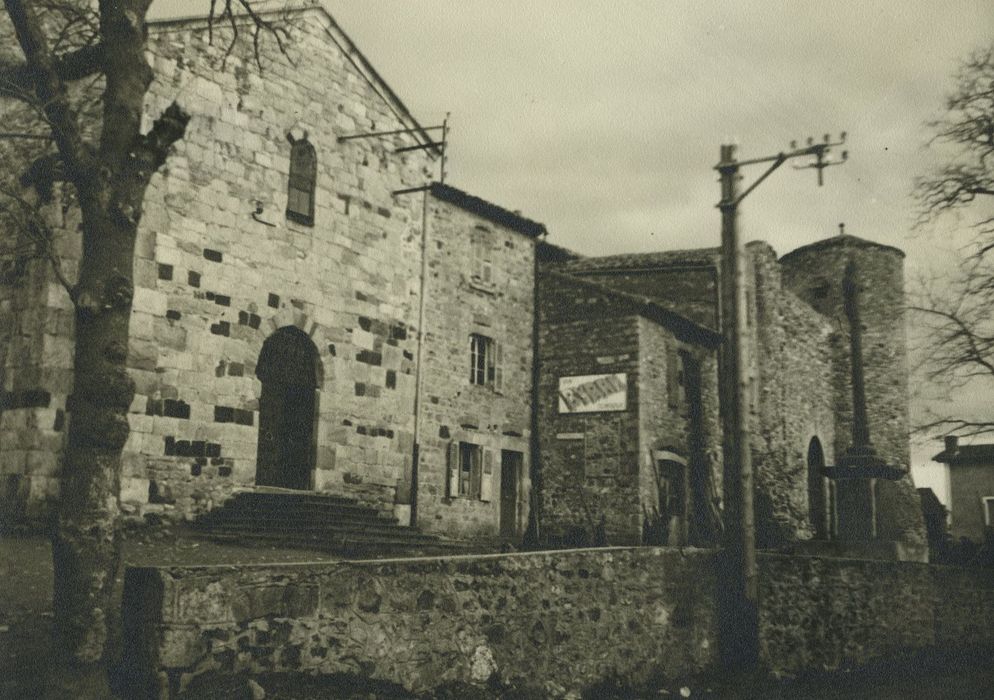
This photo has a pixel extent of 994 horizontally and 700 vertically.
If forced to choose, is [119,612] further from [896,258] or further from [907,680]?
[896,258]

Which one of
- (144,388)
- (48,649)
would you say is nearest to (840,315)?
(144,388)

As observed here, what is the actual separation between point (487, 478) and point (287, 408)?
5737mm

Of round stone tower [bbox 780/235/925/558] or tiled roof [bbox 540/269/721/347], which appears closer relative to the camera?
tiled roof [bbox 540/269/721/347]

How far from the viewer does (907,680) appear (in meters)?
14.0

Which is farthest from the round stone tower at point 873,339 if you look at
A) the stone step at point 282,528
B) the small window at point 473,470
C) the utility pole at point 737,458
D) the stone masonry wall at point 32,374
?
the stone masonry wall at point 32,374

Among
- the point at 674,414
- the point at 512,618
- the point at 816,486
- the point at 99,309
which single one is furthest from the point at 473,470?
the point at 816,486

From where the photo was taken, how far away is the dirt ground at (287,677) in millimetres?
7273

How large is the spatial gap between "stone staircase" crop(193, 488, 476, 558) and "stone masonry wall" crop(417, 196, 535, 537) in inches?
114

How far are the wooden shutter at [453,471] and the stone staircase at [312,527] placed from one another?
10.2ft

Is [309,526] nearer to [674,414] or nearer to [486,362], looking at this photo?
[486,362]

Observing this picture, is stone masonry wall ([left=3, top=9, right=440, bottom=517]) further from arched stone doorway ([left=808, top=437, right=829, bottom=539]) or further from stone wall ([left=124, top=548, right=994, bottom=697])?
arched stone doorway ([left=808, top=437, right=829, bottom=539])

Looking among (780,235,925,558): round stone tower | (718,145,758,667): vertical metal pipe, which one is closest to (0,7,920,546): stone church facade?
(780,235,925,558): round stone tower

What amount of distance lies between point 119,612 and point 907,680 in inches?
459

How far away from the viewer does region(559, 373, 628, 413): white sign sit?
2088 cm
